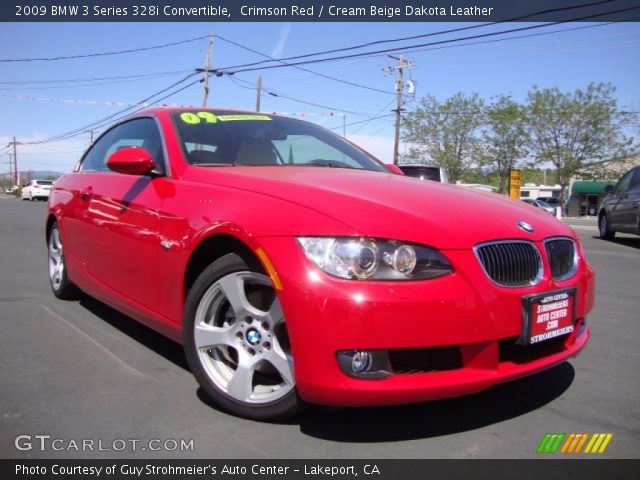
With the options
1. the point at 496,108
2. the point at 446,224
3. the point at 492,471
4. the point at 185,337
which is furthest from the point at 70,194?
the point at 496,108

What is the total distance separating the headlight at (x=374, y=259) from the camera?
7.25ft

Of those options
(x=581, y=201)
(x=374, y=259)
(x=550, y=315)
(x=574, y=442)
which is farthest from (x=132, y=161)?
(x=581, y=201)

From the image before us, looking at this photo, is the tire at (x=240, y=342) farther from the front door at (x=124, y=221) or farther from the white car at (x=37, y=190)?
the white car at (x=37, y=190)

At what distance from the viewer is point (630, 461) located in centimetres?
225

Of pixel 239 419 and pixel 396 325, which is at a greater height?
pixel 396 325

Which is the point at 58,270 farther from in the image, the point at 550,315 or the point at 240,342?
the point at 550,315

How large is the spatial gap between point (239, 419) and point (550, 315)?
4.81 feet

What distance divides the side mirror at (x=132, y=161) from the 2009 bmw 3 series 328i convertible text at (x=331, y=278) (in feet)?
0.04

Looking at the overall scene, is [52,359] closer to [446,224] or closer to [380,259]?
[380,259]

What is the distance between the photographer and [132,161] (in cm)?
315

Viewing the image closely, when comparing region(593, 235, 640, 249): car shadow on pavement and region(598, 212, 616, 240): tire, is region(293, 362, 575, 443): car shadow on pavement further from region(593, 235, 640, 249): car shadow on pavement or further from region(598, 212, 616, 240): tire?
region(598, 212, 616, 240): tire

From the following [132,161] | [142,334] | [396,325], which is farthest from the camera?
[142,334]

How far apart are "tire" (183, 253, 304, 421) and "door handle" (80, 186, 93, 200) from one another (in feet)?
5.94

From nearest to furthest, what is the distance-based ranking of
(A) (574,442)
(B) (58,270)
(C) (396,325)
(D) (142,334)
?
(C) (396,325)
(A) (574,442)
(D) (142,334)
(B) (58,270)
